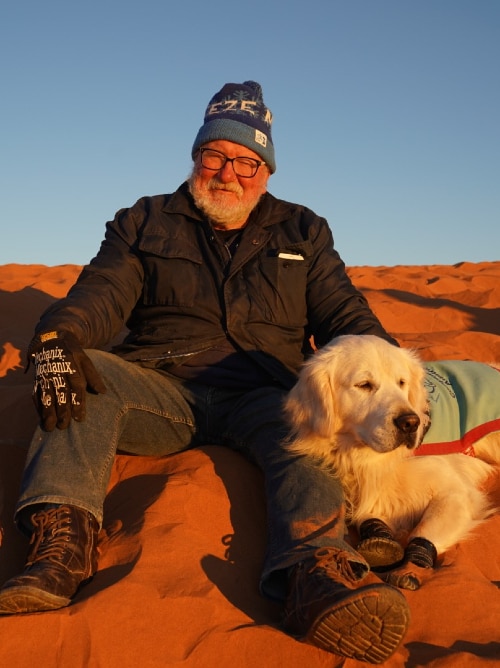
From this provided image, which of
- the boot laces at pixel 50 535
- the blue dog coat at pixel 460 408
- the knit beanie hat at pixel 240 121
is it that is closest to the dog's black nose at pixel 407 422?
the blue dog coat at pixel 460 408

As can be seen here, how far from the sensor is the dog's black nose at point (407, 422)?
3516 mm

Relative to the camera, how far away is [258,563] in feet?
10.6

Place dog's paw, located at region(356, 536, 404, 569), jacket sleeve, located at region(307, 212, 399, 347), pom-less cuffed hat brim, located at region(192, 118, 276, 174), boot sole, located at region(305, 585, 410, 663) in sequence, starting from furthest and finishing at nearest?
1. pom-less cuffed hat brim, located at region(192, 118, 276, 174)
2. jacket sleeve, located at region(307, 212, 399, 347)
3. dog's paw, located at region(356, 536, 404, 569)
4. boot sole, located at region(305, 585, 410, 663)

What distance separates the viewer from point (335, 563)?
2.91 meters

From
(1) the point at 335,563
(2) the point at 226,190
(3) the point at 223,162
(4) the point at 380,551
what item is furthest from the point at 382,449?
(3) the point at 223,162

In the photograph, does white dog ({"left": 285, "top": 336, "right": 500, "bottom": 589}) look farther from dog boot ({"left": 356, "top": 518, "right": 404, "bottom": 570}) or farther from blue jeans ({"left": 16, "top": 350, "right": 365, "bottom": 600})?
blue jeans ({"left": 16, "top": 350, "right": 365, "bottom": 600})

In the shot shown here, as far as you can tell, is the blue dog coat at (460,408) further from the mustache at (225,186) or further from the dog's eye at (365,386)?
the mustache at (225,186)

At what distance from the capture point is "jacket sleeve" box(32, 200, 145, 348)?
12.7 feet

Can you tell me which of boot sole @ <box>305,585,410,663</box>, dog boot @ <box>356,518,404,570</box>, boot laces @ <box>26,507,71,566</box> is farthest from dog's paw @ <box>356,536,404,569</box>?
boot laces @ <box>26,507,71,566</box>

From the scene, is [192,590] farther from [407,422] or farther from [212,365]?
[212,365]

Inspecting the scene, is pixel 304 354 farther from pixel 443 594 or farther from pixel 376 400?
pixel 443 594

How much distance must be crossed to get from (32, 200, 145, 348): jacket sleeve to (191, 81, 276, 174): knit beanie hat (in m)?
0.67

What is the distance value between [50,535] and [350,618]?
1239 millimetres

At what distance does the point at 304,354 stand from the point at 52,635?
2.55 metres
